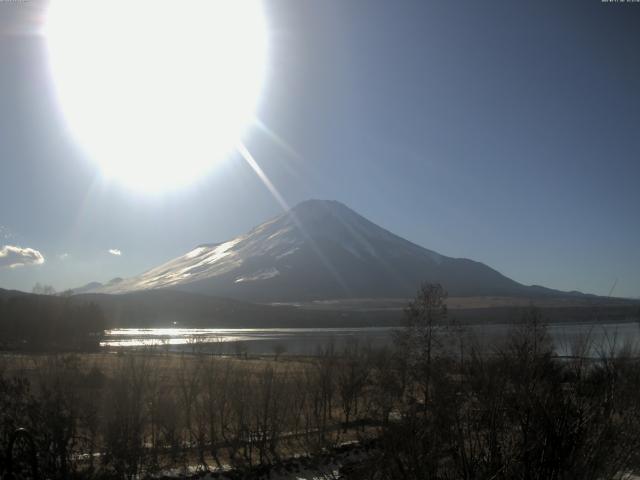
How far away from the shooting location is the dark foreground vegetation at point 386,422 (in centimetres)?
432

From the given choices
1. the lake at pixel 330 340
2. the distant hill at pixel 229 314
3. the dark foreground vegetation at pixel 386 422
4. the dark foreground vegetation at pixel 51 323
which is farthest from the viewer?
the distant hill at pixel 229 314

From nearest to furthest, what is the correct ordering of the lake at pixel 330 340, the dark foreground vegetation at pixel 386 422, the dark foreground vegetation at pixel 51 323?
the dark foreground vegetation at pixel 386 422 → the lake at pixel 330 340 → the dark foreground vegetation at pixel 51 323

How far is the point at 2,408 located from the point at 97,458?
17.4 ft

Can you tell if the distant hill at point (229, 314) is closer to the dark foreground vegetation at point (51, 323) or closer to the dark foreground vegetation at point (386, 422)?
the dark foreground vegetation at point (51, 323)

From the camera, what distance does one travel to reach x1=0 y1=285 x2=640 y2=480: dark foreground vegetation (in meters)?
4.32

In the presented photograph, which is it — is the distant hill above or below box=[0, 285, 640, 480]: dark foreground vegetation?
below

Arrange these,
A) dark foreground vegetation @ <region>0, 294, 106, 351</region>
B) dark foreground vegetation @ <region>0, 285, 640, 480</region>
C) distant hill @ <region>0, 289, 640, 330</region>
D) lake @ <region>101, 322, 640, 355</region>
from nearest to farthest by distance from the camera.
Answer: dark foreground vegetation @ <region>0, 285, 640, 480</region>, lake @ <region>101, 322, 640, 355</region>, dark foreground vegetation @ <region>0, 294, 106, 351</region>, distant hill @ <region>0, 289, 640, 330</region>

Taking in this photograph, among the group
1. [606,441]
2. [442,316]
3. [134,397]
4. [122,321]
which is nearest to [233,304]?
[122,321]

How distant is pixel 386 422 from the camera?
5582 mm

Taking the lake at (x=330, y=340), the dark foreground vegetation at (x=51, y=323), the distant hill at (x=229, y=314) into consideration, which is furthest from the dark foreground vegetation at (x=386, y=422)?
the distant hill at (x=229, y=314)

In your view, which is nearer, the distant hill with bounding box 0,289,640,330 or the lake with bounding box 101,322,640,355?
the lake with bounding box 101,322,640,355

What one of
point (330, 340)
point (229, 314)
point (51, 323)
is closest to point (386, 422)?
point (330, 340)

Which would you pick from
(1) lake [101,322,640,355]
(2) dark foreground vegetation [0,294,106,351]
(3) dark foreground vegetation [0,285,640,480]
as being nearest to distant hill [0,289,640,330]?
(1) lake [101,322,640,355]

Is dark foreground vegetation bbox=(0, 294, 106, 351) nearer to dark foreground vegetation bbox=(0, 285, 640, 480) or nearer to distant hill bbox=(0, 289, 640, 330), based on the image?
dark foreground vegetation bbox=(0, 285, 640, 480)
